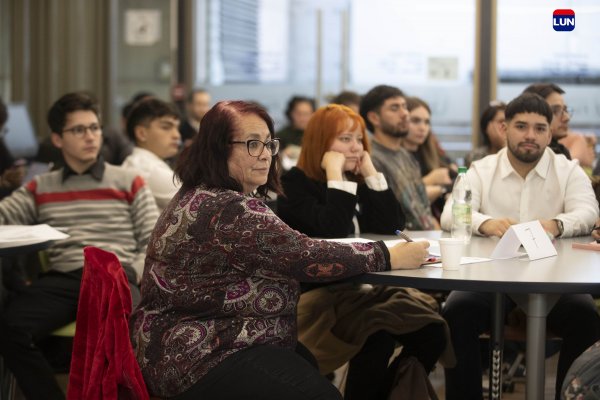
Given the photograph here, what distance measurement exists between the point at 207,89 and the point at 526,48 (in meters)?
3.13

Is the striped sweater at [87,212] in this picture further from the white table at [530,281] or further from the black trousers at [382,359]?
the white table at [530,281]

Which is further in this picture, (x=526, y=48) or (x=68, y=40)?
(x=68, y=40)

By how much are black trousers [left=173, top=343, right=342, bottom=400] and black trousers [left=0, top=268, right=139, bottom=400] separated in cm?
124

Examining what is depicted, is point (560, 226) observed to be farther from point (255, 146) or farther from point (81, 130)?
point (81, 130)

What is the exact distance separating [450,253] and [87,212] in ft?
6.02

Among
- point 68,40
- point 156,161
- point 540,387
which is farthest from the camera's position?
point 68,40

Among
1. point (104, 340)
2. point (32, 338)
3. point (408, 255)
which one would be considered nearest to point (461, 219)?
point (408, 255)

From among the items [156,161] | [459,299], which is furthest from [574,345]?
[156,161]

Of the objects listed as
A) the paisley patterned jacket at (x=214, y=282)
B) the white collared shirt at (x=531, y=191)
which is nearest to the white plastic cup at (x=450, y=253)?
the paisley patterned jacket at (x=214, y=282)

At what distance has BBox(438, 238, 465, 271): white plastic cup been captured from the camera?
2686 millimetres

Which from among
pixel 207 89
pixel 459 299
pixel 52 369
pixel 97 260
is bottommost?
pixel 52 369

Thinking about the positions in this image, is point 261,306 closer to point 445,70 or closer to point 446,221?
point 446,221

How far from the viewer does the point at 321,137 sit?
3633 mm

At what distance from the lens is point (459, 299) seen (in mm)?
3500
